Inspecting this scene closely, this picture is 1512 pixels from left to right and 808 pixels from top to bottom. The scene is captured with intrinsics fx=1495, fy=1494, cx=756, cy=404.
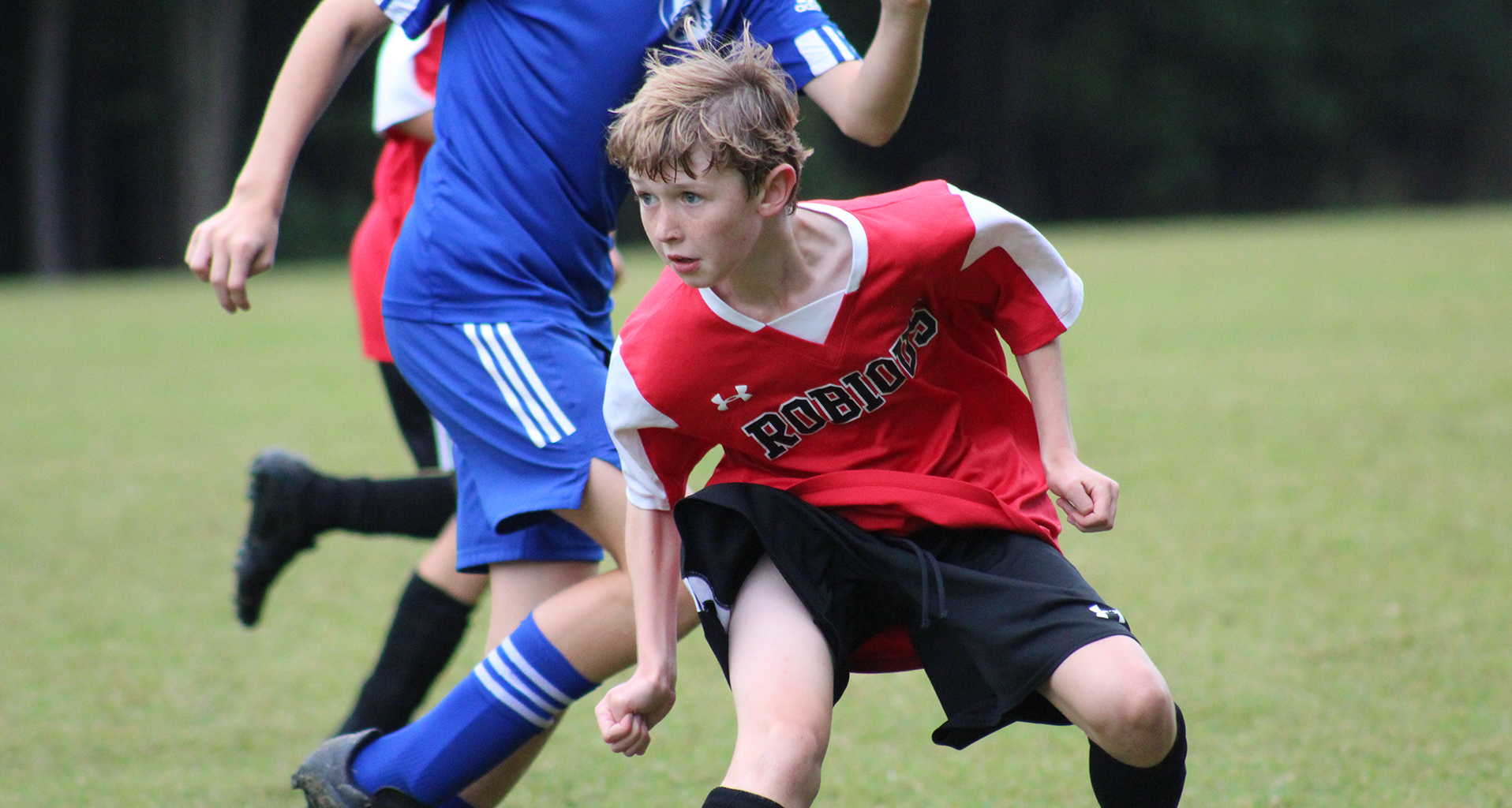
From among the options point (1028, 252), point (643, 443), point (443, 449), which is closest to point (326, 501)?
point (443, 449)

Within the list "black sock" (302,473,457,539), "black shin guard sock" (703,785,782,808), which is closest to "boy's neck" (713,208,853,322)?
"black shin guard sock" (703,785,782,808)

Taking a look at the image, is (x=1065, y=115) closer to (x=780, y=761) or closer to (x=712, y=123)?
(x=712, y=123)

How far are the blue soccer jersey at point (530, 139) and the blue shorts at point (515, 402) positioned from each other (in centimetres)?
3

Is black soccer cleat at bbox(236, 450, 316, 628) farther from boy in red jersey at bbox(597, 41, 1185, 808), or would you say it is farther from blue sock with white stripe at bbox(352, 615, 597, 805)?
boy in red jersey at bbox(597, 41, 1185, 808)

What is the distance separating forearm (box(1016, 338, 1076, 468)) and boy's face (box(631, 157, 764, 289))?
0.49 metres

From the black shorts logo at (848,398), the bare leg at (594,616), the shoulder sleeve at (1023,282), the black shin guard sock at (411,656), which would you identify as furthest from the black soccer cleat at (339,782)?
the shoulder sleeve at (1023,282)

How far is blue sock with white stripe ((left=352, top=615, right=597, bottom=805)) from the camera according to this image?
7.79 feet

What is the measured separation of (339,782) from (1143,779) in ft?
4.20

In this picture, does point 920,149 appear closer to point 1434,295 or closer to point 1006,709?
point 1434,295

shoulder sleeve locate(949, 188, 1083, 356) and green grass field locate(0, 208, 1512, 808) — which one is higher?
shoulder sleeve locate(949, 188, 1083, 356)

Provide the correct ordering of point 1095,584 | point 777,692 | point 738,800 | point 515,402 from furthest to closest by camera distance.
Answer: point 1095,584, point 515,402, point 777,692, point 738,800

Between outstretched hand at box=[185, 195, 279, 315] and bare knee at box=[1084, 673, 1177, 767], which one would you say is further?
outstretched hand at box=[185, 195, 279, 315]

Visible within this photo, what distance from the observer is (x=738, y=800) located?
1849mm

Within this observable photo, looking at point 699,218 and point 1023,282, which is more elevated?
point 699,218
